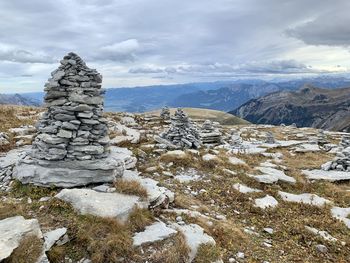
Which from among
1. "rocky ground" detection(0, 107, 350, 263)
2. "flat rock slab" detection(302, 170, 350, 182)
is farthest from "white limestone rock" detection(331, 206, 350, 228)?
"flat rock slab" detection(302, 170, 350, 182)

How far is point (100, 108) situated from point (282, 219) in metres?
11.9

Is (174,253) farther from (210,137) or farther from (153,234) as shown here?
(210,137)

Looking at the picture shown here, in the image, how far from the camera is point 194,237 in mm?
14266

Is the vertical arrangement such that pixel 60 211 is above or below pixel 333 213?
above

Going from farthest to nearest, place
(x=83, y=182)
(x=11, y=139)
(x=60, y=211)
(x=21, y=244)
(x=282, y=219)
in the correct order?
(x=11, y=139) < (x=282, y=219) < (x=83, y=182) < (x=60, y=211) < (x=21, y=244)

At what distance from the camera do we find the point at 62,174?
17.8m

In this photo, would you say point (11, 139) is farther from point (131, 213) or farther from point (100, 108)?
point (131, 213)

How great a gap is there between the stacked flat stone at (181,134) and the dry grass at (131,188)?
15519mm

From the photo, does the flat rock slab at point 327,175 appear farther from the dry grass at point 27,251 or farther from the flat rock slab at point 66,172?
the dry grass at point 27,251

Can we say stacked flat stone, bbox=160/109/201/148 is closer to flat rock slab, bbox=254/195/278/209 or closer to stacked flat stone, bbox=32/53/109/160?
flat rock slab, bbox=254/195/278/209

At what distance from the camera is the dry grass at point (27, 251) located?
1058 cm

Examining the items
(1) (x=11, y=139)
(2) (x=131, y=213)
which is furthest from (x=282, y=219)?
(1) (x=11, y=139)

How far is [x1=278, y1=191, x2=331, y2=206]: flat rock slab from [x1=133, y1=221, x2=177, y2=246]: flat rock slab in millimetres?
10572

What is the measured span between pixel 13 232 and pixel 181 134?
22697mm
